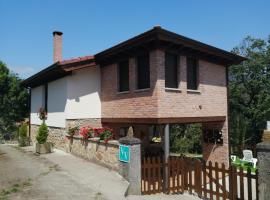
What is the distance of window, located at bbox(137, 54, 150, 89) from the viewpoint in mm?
12891

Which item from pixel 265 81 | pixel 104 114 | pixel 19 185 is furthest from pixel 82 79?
pixel 265 81

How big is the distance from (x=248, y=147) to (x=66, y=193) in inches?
814

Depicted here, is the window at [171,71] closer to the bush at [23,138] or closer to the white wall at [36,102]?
the white wall at [36,102]

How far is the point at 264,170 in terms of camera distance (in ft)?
27.2

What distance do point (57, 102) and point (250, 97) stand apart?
1641cm

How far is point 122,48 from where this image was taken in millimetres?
13320

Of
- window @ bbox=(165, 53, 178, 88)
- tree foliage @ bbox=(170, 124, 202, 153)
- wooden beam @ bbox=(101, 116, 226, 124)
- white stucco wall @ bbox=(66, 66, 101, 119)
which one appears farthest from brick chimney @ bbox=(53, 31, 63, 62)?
tree foliage @ bbox=(170, 124, 202, 153)

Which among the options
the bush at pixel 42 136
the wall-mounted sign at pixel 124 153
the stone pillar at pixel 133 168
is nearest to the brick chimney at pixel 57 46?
the bush at pixel 42 136

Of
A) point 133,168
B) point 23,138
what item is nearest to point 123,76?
point 133,168

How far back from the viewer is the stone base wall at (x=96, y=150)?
11398 mm

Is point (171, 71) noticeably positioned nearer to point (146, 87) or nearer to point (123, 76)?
point (146, 87)

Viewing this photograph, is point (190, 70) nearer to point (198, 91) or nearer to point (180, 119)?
point (198, 91)

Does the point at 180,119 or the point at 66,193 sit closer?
the point at 66,193

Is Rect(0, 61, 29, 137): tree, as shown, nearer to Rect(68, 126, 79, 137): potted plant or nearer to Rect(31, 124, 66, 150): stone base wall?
Rect(31, 124, 66, 150): stone base wall
